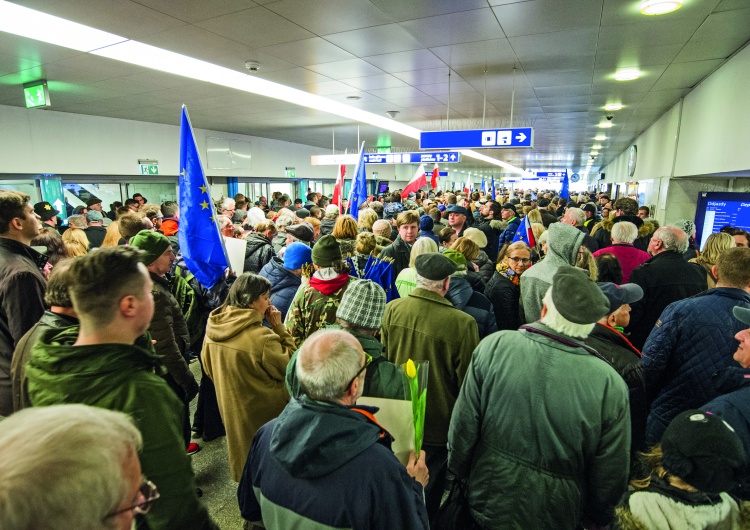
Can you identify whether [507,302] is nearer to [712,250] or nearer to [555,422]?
[712,250]

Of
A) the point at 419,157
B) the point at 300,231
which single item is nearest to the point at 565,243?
the point at 300,231

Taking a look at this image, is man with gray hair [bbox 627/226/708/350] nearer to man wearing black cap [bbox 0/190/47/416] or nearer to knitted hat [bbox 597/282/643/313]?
knitted hat [bbox 597/282/643/313]

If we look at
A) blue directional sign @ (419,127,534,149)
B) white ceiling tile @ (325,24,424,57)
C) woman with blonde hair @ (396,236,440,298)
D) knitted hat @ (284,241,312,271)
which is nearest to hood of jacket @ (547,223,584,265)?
woman with blonde hair @ (396,236,440,298)

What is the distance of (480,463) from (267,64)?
585cm

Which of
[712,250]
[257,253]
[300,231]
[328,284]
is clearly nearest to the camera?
[328,284]

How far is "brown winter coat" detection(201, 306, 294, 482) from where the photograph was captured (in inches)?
92.7

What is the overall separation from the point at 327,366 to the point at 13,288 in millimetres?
2451

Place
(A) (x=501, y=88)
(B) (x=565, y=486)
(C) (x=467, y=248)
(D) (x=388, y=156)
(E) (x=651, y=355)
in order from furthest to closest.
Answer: (D) (x=388, y=156) < (A) (x=501, y=88) < (C) (x=467, y=248) < (E) (x=651, y=355) < (B) (x=565, y=486)

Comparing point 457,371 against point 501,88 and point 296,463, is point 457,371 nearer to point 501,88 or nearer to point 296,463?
point 296,463

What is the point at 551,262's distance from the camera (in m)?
3.13

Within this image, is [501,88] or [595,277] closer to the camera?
[595,277]

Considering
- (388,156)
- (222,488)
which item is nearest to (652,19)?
(222,488)

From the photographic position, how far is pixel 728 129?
546 cm

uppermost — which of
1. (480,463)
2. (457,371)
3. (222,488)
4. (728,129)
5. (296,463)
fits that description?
(728,129)
